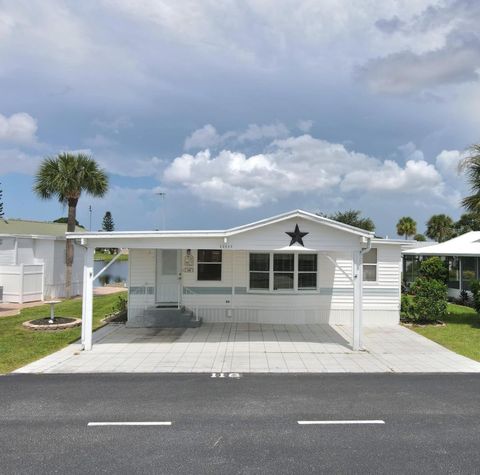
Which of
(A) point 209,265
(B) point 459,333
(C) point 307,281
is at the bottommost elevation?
(B) point 459,333

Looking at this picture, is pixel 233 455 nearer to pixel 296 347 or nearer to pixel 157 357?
pixel 157 357

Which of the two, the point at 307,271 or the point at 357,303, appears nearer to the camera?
the point at 357,303

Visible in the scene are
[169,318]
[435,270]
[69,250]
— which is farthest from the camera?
[435,270]

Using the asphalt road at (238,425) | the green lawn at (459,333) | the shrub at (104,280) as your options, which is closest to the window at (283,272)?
the green lawn at (459,333)

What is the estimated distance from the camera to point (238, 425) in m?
6.81

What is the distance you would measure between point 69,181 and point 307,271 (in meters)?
11.9

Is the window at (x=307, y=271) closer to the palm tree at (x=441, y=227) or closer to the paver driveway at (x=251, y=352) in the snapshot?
the paver driveway at (x=251, y=352)

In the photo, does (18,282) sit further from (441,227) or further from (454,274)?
(441,227)

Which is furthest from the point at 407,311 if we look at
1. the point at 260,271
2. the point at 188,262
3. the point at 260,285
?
the point at 188,262

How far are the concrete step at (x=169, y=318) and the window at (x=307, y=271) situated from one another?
3700 mm

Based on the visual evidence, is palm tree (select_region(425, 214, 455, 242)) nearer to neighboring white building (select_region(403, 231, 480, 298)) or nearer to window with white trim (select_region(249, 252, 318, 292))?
neighboring white building (select_region(403, 231, 480, 298))

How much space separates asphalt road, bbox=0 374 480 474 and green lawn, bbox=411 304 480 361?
3.35 metres

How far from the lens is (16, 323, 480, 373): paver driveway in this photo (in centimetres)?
1054

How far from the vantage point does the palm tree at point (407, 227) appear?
189ft
